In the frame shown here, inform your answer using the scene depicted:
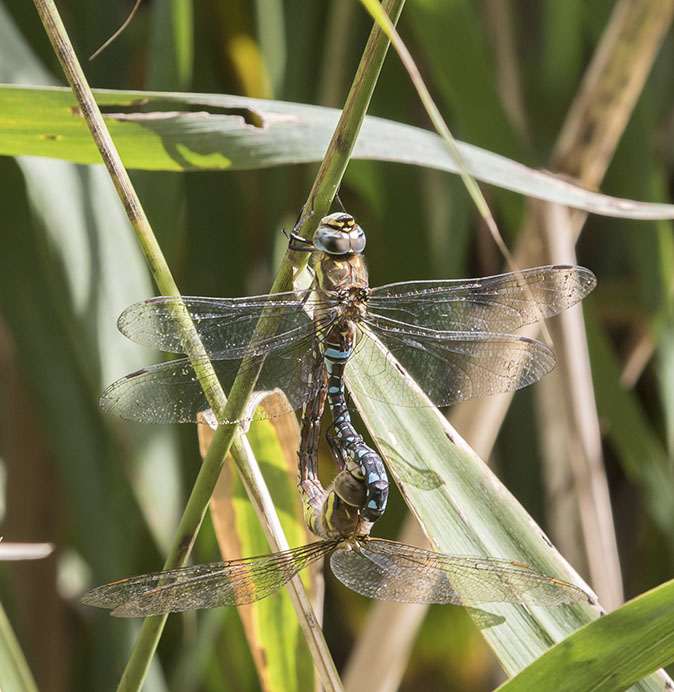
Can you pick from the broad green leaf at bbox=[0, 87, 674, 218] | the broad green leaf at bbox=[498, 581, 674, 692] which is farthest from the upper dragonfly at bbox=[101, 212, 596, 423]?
the broad green leaf at bbox=[498, 581, 674, 692]

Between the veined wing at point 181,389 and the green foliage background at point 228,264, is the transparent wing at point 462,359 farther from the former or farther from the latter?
the green foliage background at point 228,264

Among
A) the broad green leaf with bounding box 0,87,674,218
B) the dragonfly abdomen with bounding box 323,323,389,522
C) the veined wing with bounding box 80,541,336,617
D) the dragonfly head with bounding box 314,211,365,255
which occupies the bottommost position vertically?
the veined wing with bounding box 80,541,336,617

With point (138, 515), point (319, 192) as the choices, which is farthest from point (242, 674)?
point (319, 192)

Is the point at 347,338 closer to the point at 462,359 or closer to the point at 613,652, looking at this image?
the point at 462,359

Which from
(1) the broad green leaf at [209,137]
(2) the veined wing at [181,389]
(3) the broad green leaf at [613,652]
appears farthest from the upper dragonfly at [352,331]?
(3) the broad green leaf at [613,652]

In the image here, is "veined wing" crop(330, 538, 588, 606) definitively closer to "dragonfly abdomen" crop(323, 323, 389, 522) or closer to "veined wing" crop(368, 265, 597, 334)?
"dragonfly abdomen" crop(323, 323, 389, 522)

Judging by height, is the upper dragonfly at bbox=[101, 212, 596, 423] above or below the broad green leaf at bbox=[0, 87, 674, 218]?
below

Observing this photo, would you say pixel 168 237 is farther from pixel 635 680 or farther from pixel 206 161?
pixel 635 680
